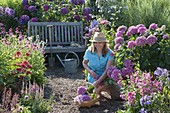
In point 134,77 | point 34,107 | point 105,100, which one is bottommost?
point 105,100

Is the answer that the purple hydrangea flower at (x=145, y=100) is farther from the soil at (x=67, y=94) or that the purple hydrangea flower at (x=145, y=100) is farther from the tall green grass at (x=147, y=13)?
the tall green grass at (x=147, y=13)

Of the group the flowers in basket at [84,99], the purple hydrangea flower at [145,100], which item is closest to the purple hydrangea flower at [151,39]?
the flowers in basket at [84,99]

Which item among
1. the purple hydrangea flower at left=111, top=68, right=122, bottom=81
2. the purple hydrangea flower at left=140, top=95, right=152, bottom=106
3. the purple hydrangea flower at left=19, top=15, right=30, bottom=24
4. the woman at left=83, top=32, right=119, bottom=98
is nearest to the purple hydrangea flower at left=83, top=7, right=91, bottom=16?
the purple hydrangea flower at left=19, top=15, right=30, bottom=24

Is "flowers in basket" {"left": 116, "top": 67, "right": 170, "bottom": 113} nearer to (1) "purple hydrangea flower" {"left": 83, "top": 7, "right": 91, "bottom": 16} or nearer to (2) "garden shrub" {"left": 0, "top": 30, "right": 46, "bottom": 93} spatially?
(2) "garden shrub" {"left": 0, "top": 30, "right": 46, "bottom": 93}

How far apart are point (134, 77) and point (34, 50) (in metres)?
2.23

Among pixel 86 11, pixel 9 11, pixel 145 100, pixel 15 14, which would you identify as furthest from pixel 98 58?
pixel 15 14

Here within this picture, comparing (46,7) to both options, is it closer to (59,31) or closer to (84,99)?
(59,31)

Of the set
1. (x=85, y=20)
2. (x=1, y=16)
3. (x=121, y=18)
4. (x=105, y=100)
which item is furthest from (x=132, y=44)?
(x=1, y=16)

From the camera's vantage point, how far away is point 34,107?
15.1 feet

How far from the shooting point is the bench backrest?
9047 mm

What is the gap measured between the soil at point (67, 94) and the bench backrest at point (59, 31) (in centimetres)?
112

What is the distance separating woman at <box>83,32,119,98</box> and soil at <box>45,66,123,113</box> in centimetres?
40

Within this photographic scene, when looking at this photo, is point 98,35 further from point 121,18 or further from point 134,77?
point 121,18

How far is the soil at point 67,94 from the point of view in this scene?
211 inches
